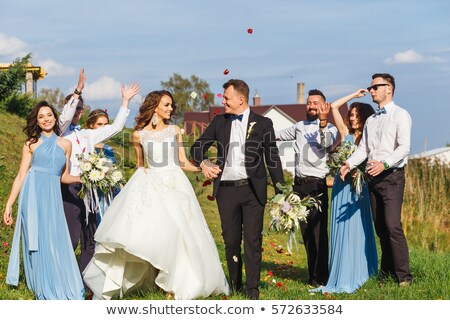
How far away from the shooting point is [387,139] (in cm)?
889

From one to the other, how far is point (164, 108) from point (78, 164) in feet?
4.81

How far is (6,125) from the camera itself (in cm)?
2083

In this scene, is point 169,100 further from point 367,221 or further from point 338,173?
point 367,221

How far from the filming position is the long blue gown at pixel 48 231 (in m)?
8.28

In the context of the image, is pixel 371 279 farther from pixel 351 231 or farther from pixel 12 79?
pixel 12 79

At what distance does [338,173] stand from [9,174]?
9130 mm

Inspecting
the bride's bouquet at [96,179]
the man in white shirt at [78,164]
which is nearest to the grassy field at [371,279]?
the man in white shirt at [78,164]

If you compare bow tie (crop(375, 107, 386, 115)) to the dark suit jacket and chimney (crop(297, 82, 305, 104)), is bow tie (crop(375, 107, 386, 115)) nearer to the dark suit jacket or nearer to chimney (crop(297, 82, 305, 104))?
the dark suit jacket

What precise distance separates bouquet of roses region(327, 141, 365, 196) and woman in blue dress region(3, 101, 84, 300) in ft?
11.5

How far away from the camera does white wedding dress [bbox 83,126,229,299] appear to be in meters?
7.77

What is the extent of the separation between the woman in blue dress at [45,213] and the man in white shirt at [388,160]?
11.6 feet

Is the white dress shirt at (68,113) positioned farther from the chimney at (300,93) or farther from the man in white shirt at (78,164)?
the chimney at (300,93)

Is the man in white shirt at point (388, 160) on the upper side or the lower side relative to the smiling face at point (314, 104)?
lower

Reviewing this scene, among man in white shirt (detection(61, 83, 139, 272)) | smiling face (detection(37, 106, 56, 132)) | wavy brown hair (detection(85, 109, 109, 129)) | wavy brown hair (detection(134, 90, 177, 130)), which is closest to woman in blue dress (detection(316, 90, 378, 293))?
wavy brown hair (detection(134, 90, 177, 130))
